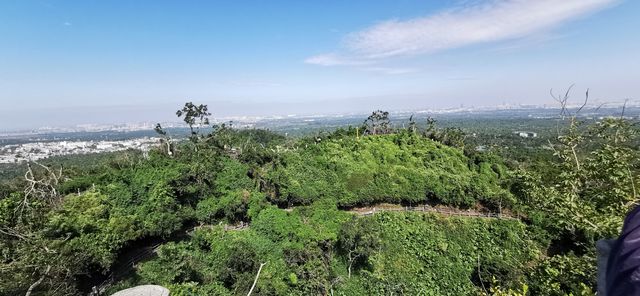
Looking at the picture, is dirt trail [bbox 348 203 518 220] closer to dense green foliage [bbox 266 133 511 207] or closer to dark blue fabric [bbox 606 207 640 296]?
dense green foliage [bbox 266 133 511 207]

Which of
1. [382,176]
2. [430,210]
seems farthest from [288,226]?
[430,210]

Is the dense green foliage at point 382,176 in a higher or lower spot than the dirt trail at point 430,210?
higher

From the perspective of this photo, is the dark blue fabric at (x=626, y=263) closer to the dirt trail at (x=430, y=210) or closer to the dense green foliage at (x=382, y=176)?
the dirt trail at (x=430, y=210)

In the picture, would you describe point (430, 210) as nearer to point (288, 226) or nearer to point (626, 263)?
point (288, 226)

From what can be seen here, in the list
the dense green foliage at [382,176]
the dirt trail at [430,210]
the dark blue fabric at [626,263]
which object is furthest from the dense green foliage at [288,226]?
the dark blue fabric at [626,263]

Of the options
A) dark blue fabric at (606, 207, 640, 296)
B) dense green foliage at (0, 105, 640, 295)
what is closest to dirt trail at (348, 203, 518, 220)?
dense green foliage at (0, 105, 640, 295)
